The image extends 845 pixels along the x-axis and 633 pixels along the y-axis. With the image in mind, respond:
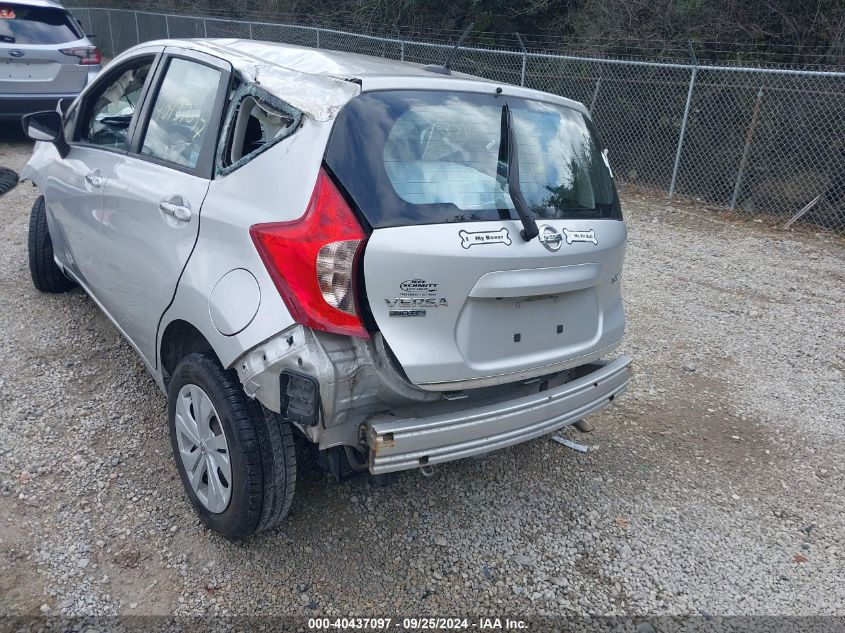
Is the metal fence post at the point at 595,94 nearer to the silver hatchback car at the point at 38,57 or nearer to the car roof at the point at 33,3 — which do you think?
the silver hatchback car at the point at 38,57

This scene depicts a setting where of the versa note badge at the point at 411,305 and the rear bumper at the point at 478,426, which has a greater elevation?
the versa note badge at the point at 411,305

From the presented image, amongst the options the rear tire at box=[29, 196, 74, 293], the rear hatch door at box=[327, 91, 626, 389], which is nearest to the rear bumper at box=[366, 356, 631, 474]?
the rear hatch door at box=[327, 91, 626, 389]

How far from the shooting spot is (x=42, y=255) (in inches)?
193

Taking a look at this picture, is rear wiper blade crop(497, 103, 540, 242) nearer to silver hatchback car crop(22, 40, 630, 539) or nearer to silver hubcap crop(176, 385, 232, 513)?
silver hatchback car crop(22, 40, 630, 539)

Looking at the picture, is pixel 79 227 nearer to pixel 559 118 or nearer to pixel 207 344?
pixel 207 344

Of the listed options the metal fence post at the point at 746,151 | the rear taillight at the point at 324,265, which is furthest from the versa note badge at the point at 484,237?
the metal fence post at the point at 746,151

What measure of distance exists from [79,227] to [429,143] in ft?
7.83

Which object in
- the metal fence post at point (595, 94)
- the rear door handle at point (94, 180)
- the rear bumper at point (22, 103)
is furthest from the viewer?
the metal fence post at point (595, 94)

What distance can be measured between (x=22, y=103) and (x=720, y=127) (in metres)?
9.41

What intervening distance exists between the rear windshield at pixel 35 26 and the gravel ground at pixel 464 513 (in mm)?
5517

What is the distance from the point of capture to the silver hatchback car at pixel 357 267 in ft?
7.77

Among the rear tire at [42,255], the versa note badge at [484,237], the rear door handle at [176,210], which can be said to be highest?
the versa note badge at [484,237]

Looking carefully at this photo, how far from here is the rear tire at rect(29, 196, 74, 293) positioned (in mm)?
4883

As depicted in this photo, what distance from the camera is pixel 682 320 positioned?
18.4 ft
